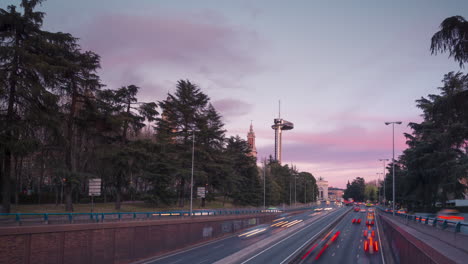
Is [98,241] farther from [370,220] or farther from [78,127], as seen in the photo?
[370,220]

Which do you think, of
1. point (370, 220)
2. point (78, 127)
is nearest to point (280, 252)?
point (78, 127)

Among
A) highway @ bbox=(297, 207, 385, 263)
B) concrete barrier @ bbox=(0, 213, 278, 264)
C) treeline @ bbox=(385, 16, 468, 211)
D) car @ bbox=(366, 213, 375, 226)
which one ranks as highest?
treeline @ bbox=(385, 16, 468, 211)

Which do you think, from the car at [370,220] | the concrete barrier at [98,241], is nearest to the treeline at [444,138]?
the car at [370,220]

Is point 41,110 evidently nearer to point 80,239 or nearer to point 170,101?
point 80,239

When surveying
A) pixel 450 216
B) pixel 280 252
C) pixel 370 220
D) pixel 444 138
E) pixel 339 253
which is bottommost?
pixel 370 220

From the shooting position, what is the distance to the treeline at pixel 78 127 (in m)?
33.2

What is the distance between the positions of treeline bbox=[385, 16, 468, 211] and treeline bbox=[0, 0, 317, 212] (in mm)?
30947

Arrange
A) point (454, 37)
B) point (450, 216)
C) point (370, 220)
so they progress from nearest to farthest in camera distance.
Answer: point (454, 37), point (450, 216), point (370, 220)

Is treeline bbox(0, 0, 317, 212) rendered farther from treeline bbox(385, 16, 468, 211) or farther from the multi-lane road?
treeline bbox(385, 16, 468, 211)

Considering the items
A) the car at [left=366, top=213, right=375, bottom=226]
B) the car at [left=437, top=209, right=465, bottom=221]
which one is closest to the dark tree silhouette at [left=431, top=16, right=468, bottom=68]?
the car at [left=437, top=209, right=465, bottom=221]

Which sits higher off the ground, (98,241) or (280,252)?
(98,241)

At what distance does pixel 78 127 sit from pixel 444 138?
40663mm

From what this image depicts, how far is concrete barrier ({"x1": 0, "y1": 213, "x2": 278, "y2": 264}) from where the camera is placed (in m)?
21.7

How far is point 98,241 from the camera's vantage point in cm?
2820
